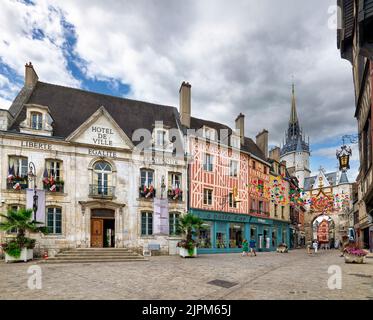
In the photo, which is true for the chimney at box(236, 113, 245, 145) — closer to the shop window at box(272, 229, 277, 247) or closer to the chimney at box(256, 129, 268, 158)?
the chimney at box(256, 129, 268, 158)

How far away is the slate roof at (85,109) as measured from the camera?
1778 cm

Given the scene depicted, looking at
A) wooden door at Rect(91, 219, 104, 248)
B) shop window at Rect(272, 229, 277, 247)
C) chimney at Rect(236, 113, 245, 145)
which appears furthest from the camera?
shop window at Rect(272, 229, 277, 247)

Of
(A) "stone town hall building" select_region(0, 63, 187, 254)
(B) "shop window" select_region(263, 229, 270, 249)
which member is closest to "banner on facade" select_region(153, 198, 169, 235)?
(A) "stone town hall building" select_region(0, 63, 187, 254)

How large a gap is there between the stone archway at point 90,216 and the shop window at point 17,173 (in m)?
3.10

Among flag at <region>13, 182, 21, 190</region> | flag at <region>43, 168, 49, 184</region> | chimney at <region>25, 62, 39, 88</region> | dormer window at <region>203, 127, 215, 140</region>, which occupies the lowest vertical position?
flag at <region>13, 182, 21, 190</region>

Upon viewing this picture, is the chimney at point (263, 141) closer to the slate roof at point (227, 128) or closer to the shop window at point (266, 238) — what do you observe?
the slate roof at point (227, 128)

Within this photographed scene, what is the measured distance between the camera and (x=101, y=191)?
17.3 m

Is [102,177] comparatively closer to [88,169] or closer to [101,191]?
[101,191]

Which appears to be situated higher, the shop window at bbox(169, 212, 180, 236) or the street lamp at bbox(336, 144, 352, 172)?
the street lamp at bbox(336, 144, 352, 172)

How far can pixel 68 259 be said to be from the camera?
14.0 m

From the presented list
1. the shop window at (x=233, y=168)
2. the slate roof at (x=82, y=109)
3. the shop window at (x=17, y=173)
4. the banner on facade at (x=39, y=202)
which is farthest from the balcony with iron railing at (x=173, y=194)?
the shop window at (x=17, y=173)

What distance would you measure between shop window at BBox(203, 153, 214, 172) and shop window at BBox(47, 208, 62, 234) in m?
10.3

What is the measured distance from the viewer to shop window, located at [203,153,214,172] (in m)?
21.8
